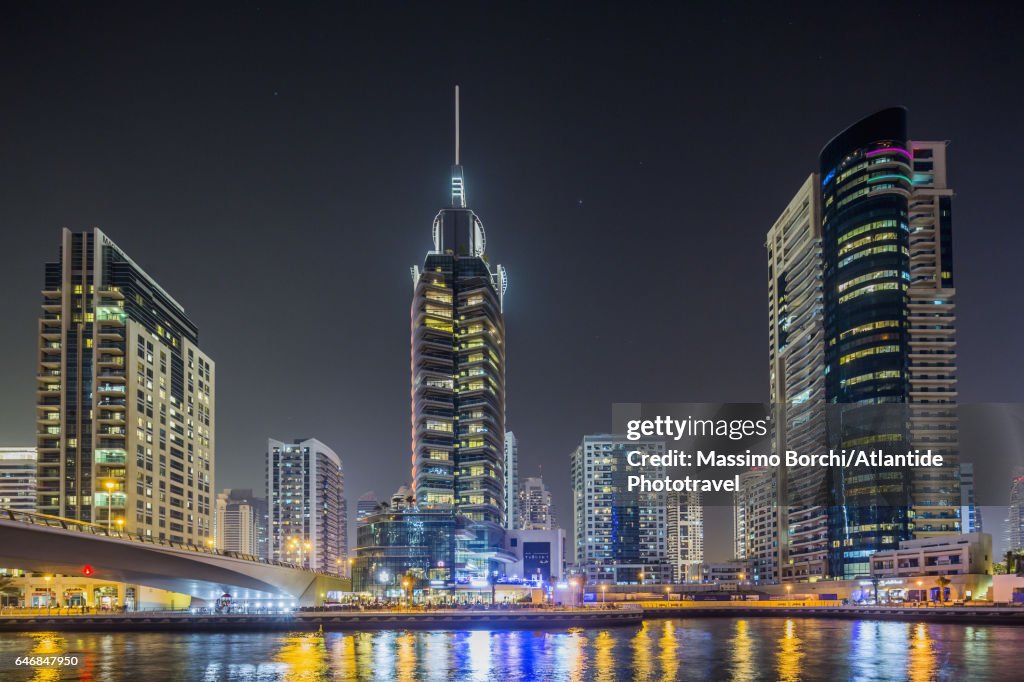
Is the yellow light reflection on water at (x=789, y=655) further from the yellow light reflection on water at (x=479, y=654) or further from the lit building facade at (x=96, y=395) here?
the lit building facade at (x=96, y=395)

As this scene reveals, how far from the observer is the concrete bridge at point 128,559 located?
8488cm

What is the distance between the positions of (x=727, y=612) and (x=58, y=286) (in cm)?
11939

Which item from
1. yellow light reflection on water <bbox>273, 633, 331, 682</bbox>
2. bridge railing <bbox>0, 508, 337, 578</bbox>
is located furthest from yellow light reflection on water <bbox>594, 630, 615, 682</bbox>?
bridge railing <bbox>0, 508, 337, 578</bbox>

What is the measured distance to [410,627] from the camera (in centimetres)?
11000

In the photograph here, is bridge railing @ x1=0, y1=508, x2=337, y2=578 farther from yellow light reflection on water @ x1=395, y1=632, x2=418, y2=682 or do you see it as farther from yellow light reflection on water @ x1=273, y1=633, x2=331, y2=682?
yellow light reflection on water @ x1=395, y1=632, x2=418, y2=682

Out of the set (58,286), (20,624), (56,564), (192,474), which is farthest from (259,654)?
(192,474)

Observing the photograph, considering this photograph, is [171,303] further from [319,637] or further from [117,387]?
[319,637]

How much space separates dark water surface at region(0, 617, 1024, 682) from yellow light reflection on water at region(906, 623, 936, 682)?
0.27ft

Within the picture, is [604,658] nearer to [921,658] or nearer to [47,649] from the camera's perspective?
[921,658]

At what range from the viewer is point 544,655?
76.6 metres

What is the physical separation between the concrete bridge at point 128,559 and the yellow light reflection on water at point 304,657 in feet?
54.7

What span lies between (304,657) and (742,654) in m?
34.4

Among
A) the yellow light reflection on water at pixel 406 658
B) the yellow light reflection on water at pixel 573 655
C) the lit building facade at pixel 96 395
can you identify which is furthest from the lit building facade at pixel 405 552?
the yellow light reflection on water at pixel 573 655

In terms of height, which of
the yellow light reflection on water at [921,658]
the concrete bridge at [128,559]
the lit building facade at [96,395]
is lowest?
the yellow light reflection on water at [921,658]
